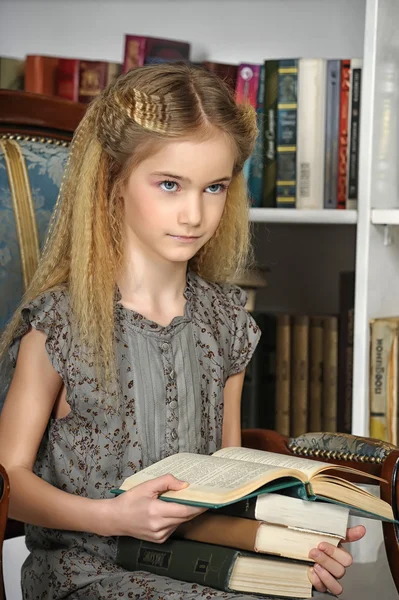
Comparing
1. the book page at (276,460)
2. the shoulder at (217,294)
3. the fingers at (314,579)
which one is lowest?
the fingers at (314,579)

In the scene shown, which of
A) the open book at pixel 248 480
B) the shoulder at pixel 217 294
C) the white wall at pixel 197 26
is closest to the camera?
the open book at pixel 248 480

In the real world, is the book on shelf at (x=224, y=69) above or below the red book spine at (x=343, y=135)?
above

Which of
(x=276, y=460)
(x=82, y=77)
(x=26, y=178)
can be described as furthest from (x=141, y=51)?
(x=276, y=460)

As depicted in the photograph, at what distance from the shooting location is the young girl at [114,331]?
1061 millimetres

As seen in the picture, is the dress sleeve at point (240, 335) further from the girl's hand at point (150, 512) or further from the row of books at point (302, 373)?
the row of books at point (302, 373)

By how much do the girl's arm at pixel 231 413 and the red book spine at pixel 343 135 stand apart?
51 cm

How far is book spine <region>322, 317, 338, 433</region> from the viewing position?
1768 millimetres

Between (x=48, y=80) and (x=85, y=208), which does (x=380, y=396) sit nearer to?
(x=85, y=208)

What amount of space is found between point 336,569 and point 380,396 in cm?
65

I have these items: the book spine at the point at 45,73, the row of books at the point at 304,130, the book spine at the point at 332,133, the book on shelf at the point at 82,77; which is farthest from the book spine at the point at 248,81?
the book spine at the point at 45,73

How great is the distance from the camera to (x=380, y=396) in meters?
1.60

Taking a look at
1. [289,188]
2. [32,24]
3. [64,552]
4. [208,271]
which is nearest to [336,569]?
[64,552]

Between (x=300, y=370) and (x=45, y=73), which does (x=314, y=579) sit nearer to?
(x=300, y=370)

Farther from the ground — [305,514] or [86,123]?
[86,123]
